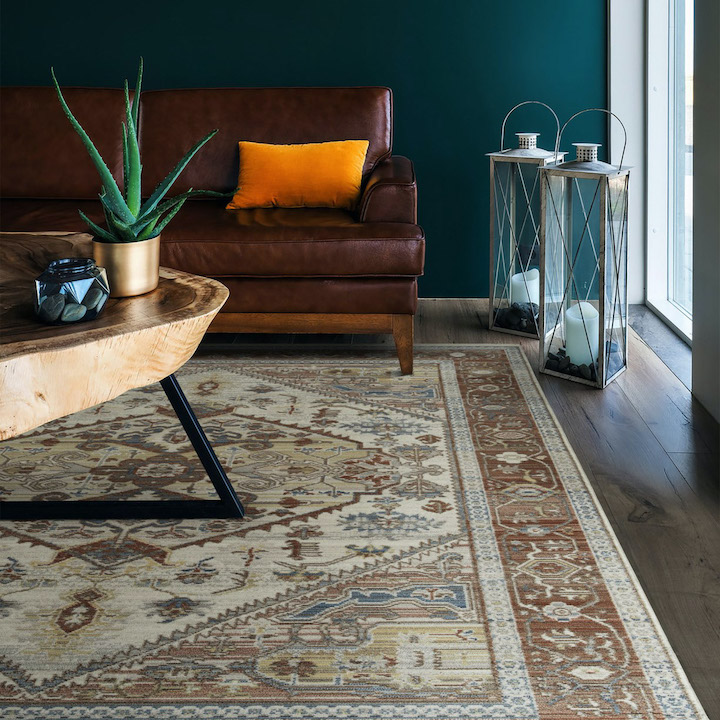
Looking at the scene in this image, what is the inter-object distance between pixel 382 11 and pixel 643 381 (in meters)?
2.11

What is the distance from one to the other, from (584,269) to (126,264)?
5.64 feet

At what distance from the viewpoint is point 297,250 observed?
10.4 ft

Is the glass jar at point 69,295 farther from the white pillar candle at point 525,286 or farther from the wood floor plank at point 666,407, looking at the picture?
the white pillar candle at point 525,286

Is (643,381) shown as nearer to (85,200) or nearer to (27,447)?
(27,447)

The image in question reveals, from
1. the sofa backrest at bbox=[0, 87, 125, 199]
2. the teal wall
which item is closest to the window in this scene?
the teal wall

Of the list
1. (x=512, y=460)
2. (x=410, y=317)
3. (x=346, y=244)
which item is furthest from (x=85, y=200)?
(x=512, y=460)

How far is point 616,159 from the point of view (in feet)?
13.6

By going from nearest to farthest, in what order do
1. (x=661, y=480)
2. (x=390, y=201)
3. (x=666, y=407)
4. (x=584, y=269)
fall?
(x=661, y=480) < (x=666, y=407) < (x=584, y=269) < (x=390, y=201)

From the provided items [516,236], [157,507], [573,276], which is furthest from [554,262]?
[157,507]

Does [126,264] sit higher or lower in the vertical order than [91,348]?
higher

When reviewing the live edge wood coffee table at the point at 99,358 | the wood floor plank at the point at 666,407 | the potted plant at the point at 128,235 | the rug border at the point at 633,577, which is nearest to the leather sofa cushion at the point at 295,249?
the rug border at the point at 633,577

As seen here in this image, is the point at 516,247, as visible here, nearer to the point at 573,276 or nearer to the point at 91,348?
the point at 573,276

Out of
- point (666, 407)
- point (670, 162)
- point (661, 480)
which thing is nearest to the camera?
point (661, 480)

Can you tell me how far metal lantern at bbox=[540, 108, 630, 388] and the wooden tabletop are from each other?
1507 millimetres
